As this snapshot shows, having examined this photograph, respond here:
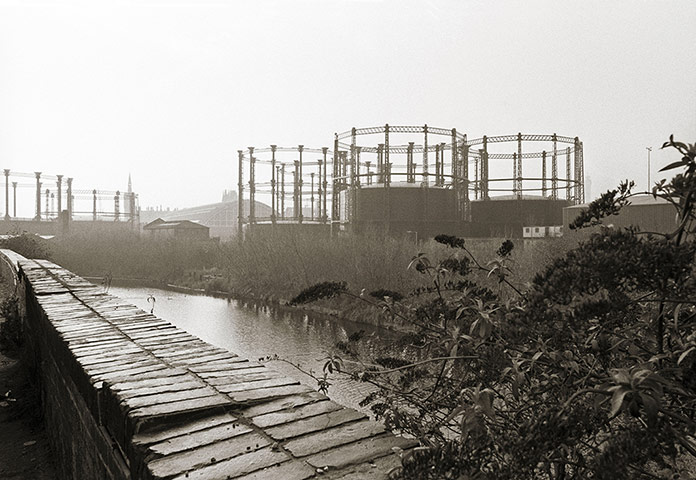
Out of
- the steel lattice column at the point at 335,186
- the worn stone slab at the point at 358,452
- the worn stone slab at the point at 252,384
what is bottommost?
the worn stone slab at the point at 358,452

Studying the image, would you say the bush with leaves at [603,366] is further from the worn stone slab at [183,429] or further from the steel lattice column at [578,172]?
the steel lattice column at [578,172]

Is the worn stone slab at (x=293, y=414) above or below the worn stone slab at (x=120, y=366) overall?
below

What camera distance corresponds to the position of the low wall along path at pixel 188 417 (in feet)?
5.08

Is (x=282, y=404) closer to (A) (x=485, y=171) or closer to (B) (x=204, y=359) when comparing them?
(B) (x=204, y=359)

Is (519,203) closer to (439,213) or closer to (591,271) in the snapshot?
(439,213)

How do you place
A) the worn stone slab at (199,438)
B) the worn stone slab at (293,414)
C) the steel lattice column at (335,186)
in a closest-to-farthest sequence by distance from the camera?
the worn stone slab at (199,438) → the worn stone slab at (293,414) → the steel lattice column at (335,186)

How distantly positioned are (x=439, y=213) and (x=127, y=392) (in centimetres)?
1998

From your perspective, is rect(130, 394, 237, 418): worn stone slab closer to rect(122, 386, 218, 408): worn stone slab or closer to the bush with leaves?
rect(122, 386, 218, 408): worn stone slab

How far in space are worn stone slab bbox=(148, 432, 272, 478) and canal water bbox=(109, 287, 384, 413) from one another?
5.55 m

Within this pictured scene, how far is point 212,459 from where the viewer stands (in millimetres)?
1573

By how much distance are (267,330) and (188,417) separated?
10938 millimetres

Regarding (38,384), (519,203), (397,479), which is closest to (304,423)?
(397,479)

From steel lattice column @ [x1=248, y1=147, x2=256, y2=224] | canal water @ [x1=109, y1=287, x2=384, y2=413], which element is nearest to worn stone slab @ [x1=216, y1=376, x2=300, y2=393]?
canal water @ [x1=109, y1=287, x2=384, y2=413]

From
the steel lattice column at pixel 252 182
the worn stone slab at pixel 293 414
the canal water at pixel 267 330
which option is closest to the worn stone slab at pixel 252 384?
the worn stone slab at pixel 293 414
